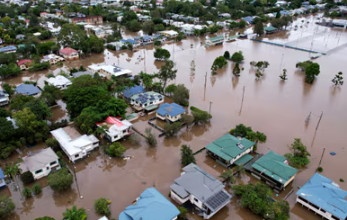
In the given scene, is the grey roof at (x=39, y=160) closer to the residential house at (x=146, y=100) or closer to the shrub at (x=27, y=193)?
the shrub at (x=27, y=193)

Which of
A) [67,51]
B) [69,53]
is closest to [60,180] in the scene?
[69,53]

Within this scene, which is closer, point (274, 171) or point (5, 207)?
point (5, 207)

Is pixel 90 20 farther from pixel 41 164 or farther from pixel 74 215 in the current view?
pixel 74 215

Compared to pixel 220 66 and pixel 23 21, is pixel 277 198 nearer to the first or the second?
pixel 220 66

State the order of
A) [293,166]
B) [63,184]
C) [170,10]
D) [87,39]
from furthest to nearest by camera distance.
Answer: [170,10] → [87,39] → [293,166] → [63,184]

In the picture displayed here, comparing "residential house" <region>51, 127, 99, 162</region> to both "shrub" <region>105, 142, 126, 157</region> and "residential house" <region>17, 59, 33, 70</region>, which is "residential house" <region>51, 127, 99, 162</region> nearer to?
"shrub" <region>105, 142, 126, 157</region>

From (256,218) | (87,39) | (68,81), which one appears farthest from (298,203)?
(87,39)

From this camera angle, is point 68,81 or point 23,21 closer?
point 68,81
